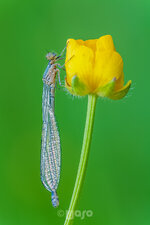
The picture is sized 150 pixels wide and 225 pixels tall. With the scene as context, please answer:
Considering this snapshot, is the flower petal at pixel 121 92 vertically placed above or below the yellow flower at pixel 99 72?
below

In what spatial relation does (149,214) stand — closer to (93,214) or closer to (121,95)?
(93,214)

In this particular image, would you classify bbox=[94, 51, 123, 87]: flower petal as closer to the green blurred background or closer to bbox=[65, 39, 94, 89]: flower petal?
bbox=[65, 39, 94, 89]: flower petal

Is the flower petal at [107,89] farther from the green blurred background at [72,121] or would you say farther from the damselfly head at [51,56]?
the green blurred background at [72,121]

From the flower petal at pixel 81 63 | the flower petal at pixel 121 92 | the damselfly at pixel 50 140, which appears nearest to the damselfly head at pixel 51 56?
the damselfly at pixel 50 140

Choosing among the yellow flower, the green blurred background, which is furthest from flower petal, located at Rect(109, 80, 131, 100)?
the green blurred background

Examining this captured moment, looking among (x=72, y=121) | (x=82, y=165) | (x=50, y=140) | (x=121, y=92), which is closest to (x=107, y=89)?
(x=121, y=92)

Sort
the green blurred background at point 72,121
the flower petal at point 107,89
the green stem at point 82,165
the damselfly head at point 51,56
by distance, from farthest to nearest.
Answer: the green blurred background at point 72,121 → the damselfly head at point 51,56 → the flower petal at point 107,89 → the green stem at point 82,165

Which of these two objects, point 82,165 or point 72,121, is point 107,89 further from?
point 72,121

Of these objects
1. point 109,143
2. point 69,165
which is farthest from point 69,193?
point 109,143
